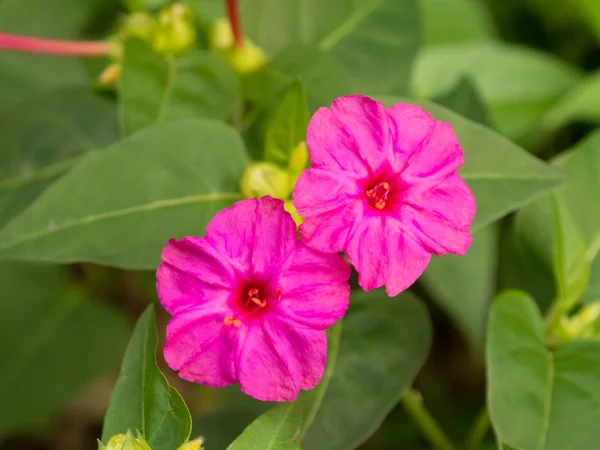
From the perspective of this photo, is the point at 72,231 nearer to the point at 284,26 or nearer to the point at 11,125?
the point at 11,125

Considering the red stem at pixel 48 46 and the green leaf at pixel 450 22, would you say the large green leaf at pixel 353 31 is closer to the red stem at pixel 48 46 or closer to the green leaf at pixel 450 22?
the red stem at pixel 48 46

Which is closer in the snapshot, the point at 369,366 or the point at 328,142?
the point at 328,142

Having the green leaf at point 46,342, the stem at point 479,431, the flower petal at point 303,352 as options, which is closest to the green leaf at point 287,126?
the flower petal at point 303,352

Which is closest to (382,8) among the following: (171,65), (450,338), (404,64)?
(404,64)

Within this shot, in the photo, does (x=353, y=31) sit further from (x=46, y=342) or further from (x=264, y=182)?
(x=46, y=342)

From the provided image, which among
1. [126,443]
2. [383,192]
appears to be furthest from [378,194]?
[126,443]

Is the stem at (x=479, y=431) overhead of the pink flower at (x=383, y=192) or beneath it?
beneath
